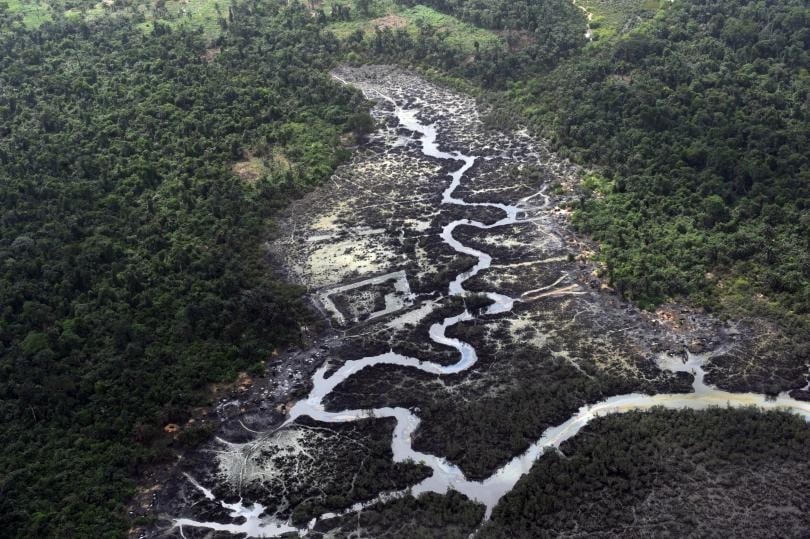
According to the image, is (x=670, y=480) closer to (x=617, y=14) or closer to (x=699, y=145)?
(x=699, y=145)

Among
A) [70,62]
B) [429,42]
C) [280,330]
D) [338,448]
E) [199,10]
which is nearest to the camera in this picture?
[338,448]

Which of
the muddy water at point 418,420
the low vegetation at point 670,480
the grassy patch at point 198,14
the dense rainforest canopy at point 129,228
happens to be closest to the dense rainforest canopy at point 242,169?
the dense rainforest canopy at point 129,228

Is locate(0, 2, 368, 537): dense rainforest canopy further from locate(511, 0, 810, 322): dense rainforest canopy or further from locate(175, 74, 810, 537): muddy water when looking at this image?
locate(511, 0, 810, 322): dense rainforest canopy

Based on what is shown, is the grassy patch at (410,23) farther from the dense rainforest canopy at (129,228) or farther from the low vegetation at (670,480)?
the low vegetation at (670,480)

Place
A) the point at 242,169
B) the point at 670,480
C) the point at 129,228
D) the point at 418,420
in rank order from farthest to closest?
the point at 242,169 → the point at 129,228 → the point at 418,420 → the point at 670,480

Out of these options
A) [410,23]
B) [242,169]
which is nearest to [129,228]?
[242,169]

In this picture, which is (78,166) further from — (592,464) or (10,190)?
(592,464)

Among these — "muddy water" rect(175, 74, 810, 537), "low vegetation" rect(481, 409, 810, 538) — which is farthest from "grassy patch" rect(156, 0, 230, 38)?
"low vegetation" rect(481, 409, 810, 538)

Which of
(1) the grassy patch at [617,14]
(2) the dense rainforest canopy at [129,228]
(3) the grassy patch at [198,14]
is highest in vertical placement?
(3) the grassy patch at [198,14]

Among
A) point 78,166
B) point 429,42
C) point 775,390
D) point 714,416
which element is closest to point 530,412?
point 714,416

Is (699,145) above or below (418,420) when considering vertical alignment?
above

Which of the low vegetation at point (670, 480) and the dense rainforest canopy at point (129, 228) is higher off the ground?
the dense rainforest canopy at point (129, 228)
